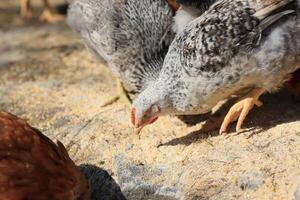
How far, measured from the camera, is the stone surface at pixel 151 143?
9.88 ft

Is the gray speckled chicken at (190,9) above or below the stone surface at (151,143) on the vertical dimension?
above

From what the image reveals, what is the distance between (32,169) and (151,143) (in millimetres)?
870

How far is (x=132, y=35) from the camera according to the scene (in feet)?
12.9

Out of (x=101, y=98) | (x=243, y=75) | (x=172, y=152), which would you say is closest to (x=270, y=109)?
(x=243, y=75)

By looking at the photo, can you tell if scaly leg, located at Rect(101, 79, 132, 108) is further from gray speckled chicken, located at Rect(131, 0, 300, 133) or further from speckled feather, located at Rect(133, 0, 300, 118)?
speckled feather, located at Rect(133, 0, 300, 118)

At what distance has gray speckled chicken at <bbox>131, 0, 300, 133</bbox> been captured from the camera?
10.5 ft

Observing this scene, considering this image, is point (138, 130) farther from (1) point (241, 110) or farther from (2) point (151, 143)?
(1) point (241, 110)

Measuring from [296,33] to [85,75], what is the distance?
1.87m

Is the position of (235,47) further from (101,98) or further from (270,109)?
(101,98)

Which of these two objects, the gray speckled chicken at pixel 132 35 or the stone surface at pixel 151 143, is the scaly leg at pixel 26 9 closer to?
the stone surface at pixel 151 143

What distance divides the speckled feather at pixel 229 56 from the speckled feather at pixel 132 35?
465mm

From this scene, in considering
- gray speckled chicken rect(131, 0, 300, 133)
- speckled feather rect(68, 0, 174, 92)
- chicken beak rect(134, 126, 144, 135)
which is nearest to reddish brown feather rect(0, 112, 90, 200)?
chicken beak rect(134, 126, 144, 135)

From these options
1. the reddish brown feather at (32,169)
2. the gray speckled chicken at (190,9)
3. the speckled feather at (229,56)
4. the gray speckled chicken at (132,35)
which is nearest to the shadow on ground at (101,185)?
the reddish brown feather at (32,169)

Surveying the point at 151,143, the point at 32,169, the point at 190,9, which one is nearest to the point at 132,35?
the point at 190,9
